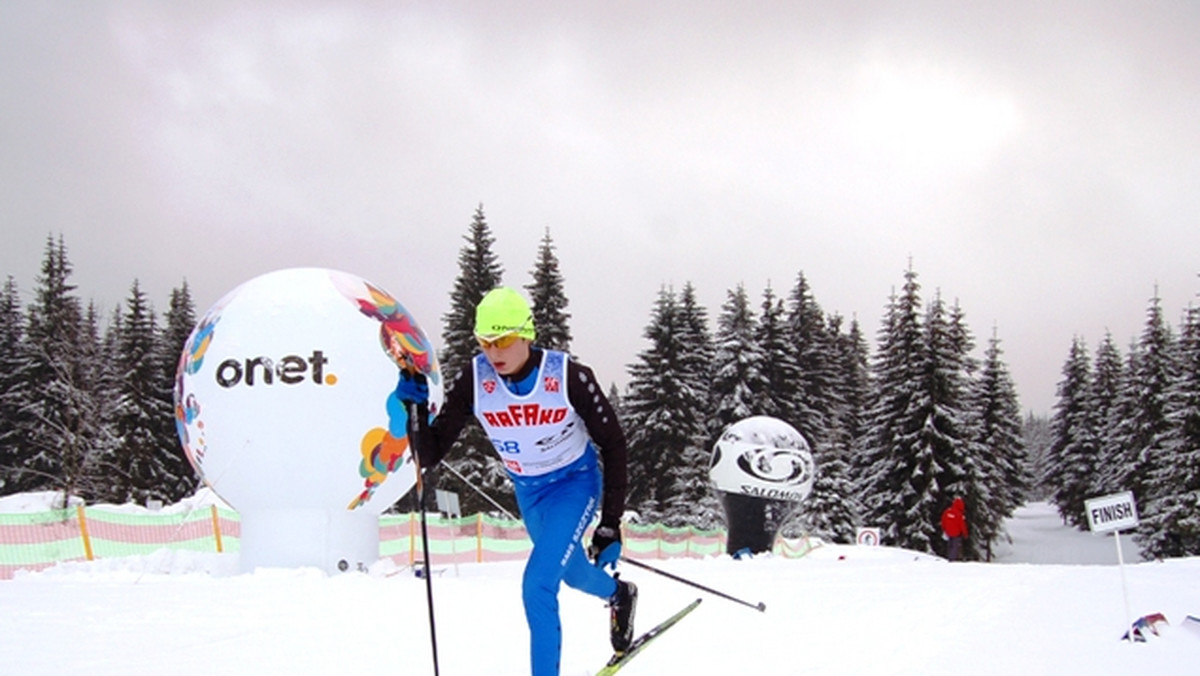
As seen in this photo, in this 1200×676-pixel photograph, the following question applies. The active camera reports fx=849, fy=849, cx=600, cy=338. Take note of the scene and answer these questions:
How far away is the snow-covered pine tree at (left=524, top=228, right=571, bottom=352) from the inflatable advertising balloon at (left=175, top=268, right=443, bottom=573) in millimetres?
25248

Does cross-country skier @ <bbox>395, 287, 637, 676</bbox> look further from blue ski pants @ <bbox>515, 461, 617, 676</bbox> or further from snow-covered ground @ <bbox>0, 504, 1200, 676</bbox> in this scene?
snow-covered ground @ <bbox>0, 504, 1200, 676</bbox>

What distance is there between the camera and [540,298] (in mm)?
37562

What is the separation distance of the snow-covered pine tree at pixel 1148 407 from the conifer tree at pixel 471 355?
30.7 meters

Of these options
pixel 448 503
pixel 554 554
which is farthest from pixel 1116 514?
pixel 448 503

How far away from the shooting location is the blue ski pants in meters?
4.43

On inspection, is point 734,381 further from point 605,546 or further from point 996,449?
point 605,546

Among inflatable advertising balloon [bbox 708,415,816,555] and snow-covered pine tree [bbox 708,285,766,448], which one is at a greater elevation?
snow-covered pine tree [bbox 708,285,766,448]

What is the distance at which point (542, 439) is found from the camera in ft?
15.5

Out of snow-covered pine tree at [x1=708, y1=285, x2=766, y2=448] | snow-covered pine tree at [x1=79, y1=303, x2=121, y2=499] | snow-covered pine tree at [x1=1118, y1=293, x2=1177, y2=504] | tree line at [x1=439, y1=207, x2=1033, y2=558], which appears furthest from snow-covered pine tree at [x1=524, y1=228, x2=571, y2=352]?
snow-covered pine tree at [x1=1118, y1=293, x2=1177, y2=504]

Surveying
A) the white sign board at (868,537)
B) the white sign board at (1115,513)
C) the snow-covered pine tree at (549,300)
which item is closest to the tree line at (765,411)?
the snow-covered pine tree at (549,300)

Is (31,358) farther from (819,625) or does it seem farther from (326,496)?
(819,625)

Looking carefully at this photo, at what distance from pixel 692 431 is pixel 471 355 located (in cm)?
1178

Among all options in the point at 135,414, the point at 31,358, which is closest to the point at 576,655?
the point at 135,414

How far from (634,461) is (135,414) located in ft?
81.5
